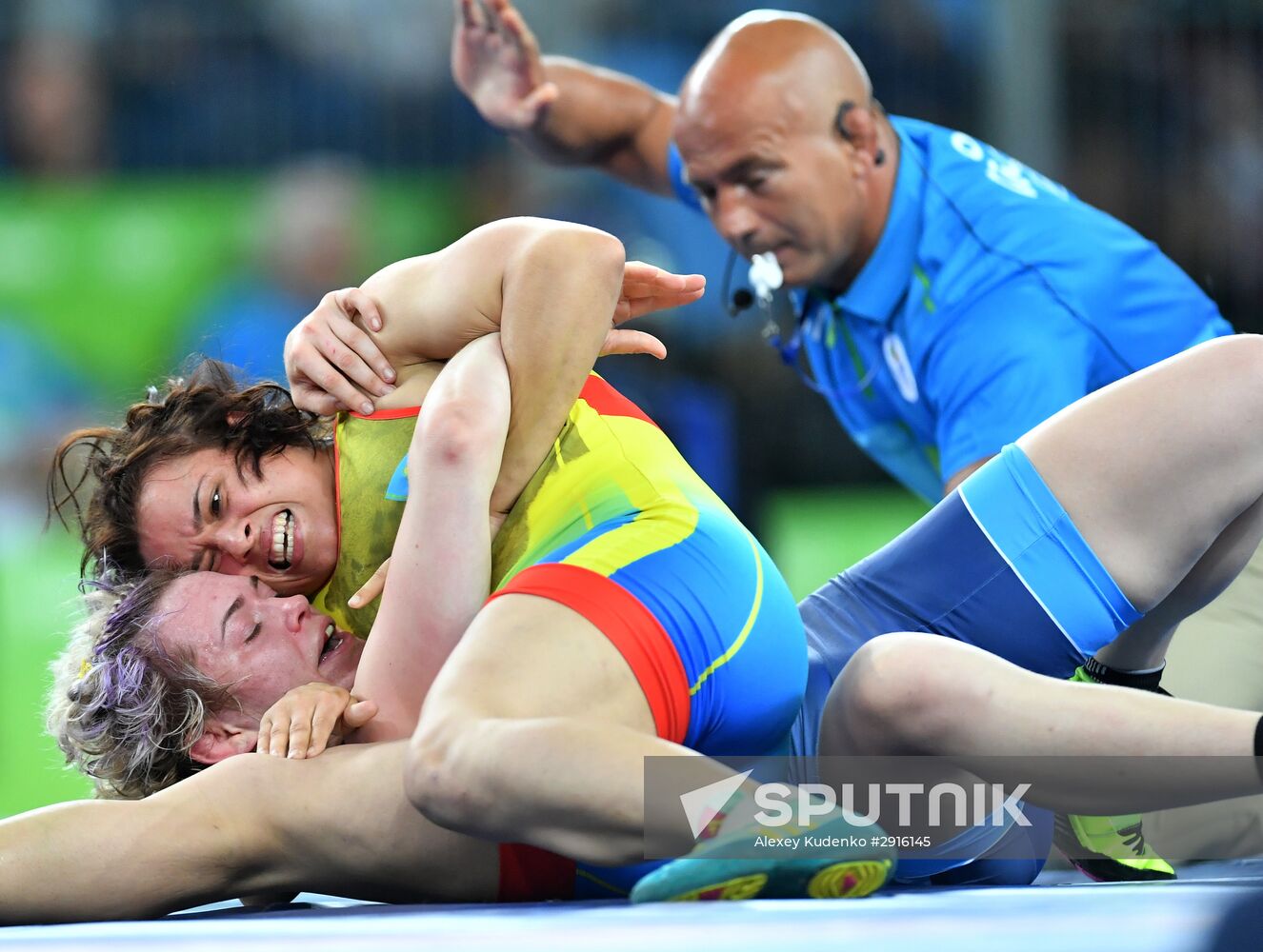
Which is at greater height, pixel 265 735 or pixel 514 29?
pixel 514 29

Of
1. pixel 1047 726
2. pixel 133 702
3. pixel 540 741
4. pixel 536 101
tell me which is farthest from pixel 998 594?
pixel 536 101

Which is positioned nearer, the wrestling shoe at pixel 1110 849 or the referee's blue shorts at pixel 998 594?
the referee's blue shorts at pixel 998 594

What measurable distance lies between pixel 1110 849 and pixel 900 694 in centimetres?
54

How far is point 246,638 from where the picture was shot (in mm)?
1877

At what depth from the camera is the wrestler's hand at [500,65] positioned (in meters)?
3.14

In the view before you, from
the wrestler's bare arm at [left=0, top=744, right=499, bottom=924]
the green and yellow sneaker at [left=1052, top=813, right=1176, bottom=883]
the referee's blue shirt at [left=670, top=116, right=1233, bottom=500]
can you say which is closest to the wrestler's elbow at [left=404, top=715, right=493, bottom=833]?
the wrestler's bare arm at [left=0, top=744, right=499, bottom=924]

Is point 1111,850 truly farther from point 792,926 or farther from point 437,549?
point 437,549

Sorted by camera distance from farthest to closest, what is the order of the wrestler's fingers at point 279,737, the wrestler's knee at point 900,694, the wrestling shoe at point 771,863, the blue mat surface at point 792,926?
the wrestler's fingers at point 279,737, the wrestler's knee at point 900,694, the wrestling shoe at point 771,863, the blue mat surface at point 792,926

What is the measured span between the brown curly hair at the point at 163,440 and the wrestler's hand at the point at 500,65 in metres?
1.25

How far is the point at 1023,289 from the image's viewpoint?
2629 mm

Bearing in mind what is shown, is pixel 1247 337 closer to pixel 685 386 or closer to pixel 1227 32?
pixel 685 386

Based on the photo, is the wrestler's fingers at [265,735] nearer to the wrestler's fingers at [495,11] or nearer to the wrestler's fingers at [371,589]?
the wrestler's fingers at [371,589]

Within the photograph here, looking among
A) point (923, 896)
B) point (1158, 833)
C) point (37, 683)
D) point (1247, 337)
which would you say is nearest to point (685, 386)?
point (37, 683)

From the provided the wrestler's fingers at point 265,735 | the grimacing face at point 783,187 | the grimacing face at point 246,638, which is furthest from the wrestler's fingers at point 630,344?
the grimacing face at point 783,187
